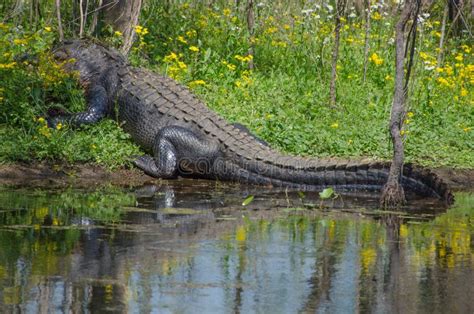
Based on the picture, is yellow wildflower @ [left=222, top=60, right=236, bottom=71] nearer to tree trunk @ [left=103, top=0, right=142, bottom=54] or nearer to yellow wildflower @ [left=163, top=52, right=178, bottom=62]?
yellow wildflower @ [left=163, top=52, right=178, bottom=62]

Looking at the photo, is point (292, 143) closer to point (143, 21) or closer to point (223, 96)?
point (223, 96)

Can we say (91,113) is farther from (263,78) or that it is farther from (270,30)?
(270,30)

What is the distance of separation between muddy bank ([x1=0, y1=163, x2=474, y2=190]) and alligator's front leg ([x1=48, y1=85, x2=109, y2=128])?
1.04m

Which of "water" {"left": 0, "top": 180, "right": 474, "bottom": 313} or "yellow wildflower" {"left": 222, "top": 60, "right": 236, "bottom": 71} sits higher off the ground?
"yellow wildflower" {"left": 222, "top": 60, "right": 236, "bottom": 71}

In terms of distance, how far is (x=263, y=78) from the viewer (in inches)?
511

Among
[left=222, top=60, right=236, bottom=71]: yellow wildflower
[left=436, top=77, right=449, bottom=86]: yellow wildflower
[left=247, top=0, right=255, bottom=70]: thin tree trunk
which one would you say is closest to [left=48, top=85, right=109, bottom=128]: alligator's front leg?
[left=222, top=60, right=236, bottom=71]: yellow wildflower

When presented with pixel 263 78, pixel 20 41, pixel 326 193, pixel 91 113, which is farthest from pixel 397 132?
pixel 20 41

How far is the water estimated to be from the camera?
557 centimetres

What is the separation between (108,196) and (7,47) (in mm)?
3795

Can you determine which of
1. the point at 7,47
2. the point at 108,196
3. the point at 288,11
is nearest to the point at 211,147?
the point at 108,196

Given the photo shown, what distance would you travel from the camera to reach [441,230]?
778cm

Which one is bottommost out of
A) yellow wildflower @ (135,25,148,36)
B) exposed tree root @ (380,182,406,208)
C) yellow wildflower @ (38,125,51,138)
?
exposed tree root @ (380,182,406,208)

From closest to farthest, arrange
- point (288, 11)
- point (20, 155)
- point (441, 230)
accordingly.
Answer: point (441, 230) < point (20, 155) < point (288, 11)

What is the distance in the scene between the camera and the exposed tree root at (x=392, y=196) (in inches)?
346
